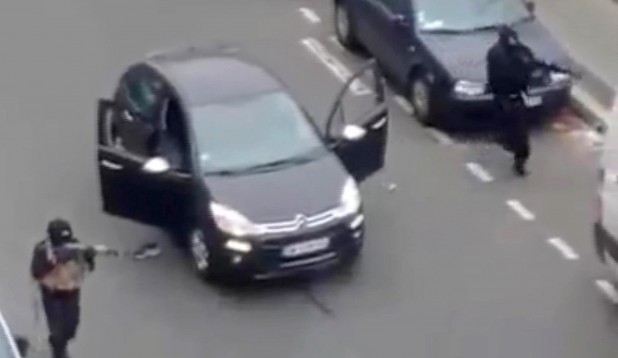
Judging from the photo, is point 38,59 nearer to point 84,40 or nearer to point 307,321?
point 84,40

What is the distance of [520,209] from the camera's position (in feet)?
60.1

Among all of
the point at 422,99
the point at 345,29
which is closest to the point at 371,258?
the point at 422,99

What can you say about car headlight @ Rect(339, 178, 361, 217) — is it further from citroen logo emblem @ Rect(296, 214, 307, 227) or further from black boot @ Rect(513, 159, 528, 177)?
black boot @ Rect(513, 159, 528, 177)

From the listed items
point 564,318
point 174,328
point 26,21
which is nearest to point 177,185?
point 174,328

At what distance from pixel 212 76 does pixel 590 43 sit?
6.50 metres

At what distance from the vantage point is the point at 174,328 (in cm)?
1616

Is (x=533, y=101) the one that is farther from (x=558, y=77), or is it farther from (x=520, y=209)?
(x=520, y=209)

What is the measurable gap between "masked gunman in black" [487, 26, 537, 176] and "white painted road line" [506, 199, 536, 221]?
69 cm

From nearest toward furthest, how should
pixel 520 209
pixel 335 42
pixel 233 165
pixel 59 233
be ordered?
pixel 59 233 → pixel 233 165 → pixel 520 209 → pixel 335 42

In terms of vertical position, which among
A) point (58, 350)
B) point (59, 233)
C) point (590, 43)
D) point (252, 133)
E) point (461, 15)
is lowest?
point (590, 43)

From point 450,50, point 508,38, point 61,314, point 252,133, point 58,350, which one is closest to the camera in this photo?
point 61,314

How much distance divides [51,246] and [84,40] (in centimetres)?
873

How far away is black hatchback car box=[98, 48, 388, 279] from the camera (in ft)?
53.7

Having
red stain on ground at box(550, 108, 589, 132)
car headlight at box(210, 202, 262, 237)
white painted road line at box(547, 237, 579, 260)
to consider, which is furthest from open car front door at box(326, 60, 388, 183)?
red stain on ground at box(550, 108, 589, 132)
